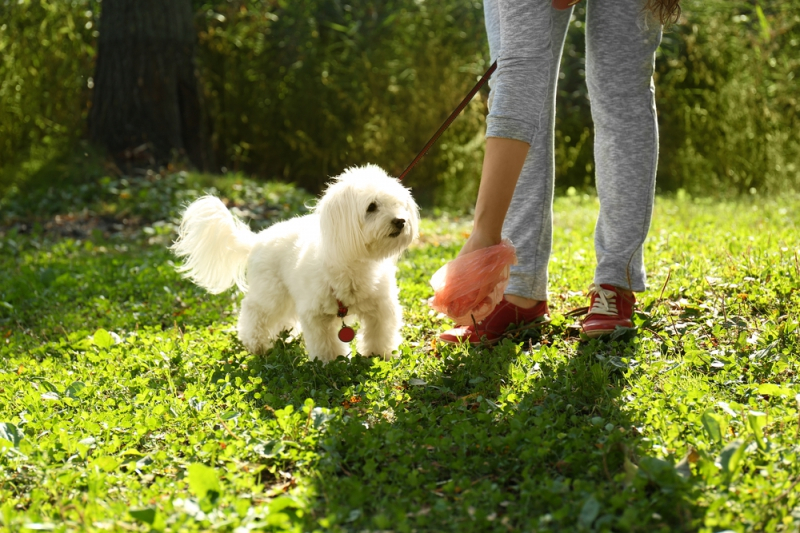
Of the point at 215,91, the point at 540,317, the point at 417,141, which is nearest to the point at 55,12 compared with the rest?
the point at 215,91

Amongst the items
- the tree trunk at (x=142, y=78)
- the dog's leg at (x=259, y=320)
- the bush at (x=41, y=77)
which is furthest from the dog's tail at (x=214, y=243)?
the bush at (x=41, y=77)

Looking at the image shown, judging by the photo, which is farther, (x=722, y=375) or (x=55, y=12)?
(x=55, y=12)

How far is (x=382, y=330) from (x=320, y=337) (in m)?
0.28

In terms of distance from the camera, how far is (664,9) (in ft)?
9.47

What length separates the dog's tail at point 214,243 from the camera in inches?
151

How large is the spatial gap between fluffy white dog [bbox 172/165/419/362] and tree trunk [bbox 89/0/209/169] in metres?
4.41

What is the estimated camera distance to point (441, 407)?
2.62 metres

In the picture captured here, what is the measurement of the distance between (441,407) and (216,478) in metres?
0.89

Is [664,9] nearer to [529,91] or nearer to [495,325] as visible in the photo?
[529,91]

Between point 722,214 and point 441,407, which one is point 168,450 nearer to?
point 441,407

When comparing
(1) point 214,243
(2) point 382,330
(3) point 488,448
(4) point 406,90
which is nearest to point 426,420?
(3) point 488,448

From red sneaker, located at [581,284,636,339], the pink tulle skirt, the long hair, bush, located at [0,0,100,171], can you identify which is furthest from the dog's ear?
bush, located at [0,0,100,171]

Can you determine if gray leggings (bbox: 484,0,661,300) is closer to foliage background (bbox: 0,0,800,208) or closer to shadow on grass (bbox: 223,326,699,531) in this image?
shadow on grass (bbox: 223,326,699,531)

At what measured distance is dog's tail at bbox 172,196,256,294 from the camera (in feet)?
12.6
